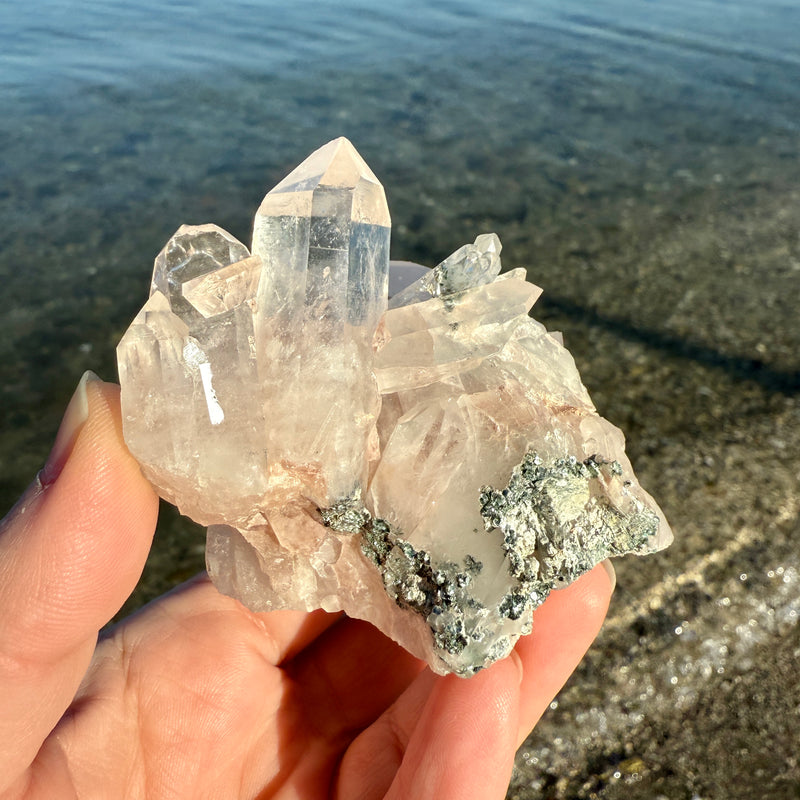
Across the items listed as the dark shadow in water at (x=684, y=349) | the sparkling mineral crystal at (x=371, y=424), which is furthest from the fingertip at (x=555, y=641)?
the dark shadow in water at (x=684, y=349)

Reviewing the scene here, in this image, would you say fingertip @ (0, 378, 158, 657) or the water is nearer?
fingertip @ (0, 378, 158, 657)

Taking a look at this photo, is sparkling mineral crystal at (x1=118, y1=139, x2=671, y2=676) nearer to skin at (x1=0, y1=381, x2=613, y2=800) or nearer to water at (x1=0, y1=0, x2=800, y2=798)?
skin at (x1=0, y1=381, x2=613, y2=800)

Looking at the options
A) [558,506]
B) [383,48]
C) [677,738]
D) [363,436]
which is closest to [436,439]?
[363,436]

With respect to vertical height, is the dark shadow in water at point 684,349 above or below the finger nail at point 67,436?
below

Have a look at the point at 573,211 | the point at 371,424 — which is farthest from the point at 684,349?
the point at 371,424

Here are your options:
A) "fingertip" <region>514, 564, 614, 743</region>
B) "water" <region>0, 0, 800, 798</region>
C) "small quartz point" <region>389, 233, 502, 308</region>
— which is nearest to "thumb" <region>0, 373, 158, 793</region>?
"small quartz point" <region>389, 233, 502, 308</region>

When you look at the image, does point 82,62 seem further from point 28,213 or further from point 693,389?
point 693,389

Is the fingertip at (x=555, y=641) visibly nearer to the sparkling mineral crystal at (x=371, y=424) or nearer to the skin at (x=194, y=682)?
the skin at (x=194, y=682)
